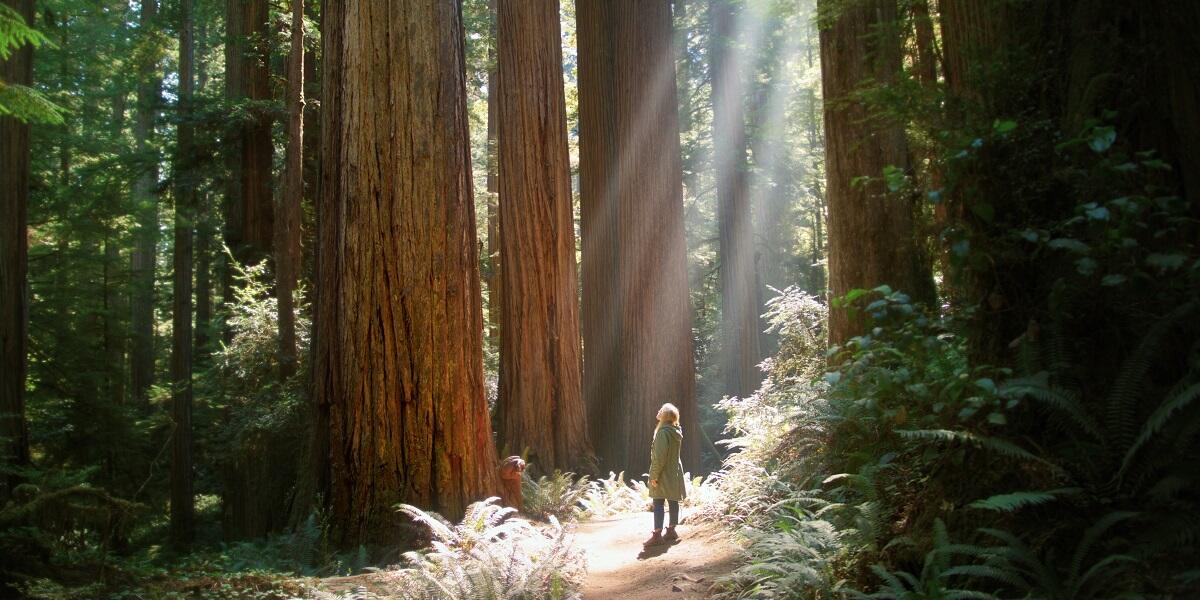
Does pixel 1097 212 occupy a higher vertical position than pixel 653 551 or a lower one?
higher

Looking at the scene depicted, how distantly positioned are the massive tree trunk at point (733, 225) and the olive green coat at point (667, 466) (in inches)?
569

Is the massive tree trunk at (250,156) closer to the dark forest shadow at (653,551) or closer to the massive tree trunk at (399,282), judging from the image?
the massive tree trunk at (399,282)

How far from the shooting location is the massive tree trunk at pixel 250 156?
51.8 feet

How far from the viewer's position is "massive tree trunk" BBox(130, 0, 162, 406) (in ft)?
65.6

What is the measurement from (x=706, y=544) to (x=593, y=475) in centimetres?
404

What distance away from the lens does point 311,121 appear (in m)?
16.1

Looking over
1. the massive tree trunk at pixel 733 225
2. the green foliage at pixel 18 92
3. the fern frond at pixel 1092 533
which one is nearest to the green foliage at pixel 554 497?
the green foliage at pixel 18 92

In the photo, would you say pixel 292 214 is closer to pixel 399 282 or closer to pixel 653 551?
pixel 399 282

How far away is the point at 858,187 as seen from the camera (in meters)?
8.70

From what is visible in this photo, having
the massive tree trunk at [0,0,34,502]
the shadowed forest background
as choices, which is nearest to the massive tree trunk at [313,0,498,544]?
the shadowed forest background

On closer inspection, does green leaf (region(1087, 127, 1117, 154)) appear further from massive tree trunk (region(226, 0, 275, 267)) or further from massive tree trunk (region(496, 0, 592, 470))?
massive tree trunk (region(226, 0, 275, 267))

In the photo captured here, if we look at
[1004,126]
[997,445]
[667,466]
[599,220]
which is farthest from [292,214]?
[997,445]

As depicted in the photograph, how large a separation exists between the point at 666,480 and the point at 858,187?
3815 millimetres

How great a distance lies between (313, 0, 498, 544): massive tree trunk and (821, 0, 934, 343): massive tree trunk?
413 cm
